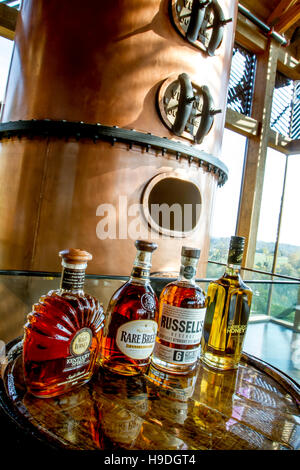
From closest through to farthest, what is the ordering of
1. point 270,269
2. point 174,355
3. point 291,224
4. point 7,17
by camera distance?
point 174,355 < point 7,17 < point 291,224 < point 270,269

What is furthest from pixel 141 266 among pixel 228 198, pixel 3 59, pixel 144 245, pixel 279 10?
pixel 279 10

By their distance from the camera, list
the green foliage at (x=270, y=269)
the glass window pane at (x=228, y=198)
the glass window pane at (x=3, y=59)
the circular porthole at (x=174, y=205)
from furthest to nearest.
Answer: the glass window pane at (x=228, y=198), the glass window pane at (x=3, y=59), the green foliage at (x=270, y=269), the circular porthole at (x=174, y=205)

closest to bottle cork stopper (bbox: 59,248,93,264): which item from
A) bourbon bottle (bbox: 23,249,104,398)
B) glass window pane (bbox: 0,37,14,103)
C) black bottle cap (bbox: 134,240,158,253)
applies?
bourbon bottle (bbox: 23,249,104,398)

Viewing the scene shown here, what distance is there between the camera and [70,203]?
203 cm

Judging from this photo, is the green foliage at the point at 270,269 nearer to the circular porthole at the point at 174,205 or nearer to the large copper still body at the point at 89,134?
the circular porthole at the point at 174,205

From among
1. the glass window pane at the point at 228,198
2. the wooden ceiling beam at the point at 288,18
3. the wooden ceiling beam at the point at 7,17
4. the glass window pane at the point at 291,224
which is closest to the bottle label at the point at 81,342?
the wooden ceiling beam at the point at 7,17

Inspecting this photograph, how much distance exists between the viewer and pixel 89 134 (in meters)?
2.04

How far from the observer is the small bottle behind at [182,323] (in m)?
0.76

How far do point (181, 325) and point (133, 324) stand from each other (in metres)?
0.12

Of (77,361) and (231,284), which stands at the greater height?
(231,284)

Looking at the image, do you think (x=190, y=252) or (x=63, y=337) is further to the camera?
(x=190, y=252)

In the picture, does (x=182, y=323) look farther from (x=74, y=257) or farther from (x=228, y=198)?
(x=228, y=198)

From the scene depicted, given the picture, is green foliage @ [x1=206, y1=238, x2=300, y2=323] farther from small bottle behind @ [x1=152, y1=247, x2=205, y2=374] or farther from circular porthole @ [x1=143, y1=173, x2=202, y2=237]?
small bottle behind @ [x1=152, y1=247, x2=205, y2=374]

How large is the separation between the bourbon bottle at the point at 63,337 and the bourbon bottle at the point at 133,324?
0.06 metres
